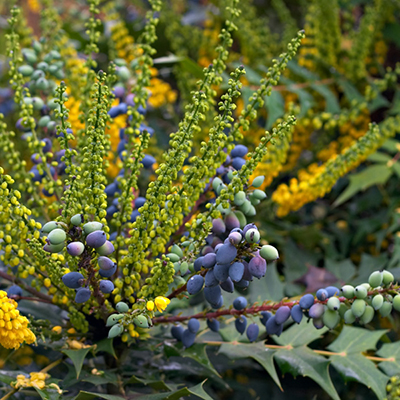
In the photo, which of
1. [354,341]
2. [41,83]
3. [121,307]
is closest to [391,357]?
[354,341]

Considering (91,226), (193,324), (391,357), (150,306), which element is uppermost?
(91,226)

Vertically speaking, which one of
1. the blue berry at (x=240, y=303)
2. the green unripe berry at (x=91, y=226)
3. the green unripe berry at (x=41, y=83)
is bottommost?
the blue berry at (x=240, y=303)

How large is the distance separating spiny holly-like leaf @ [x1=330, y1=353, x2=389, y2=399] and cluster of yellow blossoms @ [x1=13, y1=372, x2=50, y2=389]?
481 mm

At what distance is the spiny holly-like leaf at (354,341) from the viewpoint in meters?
0.86

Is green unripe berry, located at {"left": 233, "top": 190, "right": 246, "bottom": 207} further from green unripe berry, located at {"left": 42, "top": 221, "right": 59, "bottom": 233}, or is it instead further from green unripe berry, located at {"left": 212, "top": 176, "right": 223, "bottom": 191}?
green unripe berry, located at {"left": 42, "top": 221, "right": 59, "bottom": 233}

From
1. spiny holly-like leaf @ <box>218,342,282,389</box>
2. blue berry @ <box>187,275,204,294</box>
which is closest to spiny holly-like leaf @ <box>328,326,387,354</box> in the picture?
spiny holly-like leaf @ <box>218,342,282,389</box>

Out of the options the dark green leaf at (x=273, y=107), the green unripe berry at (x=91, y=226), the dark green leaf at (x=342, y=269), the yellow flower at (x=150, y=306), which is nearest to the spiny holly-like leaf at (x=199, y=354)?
the yellow flower at (x=150, y=306)

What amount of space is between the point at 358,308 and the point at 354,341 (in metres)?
0.31

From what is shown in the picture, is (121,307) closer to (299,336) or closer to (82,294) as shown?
(82,294)

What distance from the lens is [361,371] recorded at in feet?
2.66

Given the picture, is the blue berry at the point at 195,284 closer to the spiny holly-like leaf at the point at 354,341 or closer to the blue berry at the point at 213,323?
the blue berry at the point at 213,323

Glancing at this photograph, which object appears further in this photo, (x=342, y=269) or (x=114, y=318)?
(x=342, y=269)

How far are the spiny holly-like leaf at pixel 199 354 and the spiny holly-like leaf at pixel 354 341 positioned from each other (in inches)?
9.6

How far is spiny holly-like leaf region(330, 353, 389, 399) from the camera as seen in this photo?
30.9 inches
